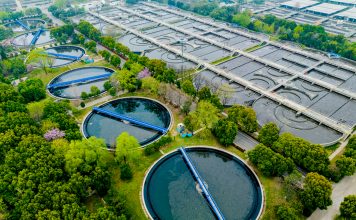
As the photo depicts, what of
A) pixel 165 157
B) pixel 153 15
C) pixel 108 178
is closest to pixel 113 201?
pixel 108 178

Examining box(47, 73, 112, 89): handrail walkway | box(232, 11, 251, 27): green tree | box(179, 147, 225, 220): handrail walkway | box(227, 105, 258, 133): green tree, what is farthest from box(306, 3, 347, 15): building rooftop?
box(179, 147, 225, 220): handrail walkway

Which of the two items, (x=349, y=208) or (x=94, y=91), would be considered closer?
(x=349, y=208)

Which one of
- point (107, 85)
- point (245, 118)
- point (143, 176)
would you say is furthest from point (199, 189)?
Result: point (107, 85)

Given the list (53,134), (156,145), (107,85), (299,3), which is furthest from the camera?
(299,3)

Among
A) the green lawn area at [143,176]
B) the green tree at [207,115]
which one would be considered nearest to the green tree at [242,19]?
the green lawn area at [143,176]

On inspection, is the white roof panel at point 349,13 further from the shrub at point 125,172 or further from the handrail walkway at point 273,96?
the shrub at point 125,172

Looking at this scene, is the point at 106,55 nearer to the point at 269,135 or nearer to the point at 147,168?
the point at 147,168
